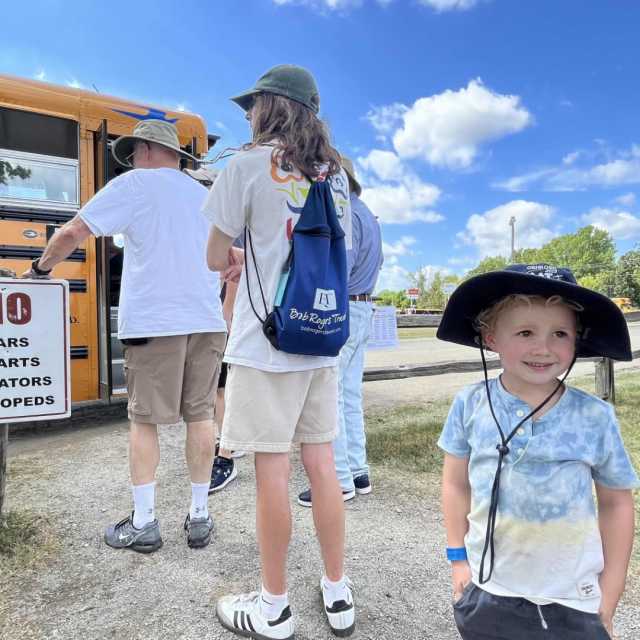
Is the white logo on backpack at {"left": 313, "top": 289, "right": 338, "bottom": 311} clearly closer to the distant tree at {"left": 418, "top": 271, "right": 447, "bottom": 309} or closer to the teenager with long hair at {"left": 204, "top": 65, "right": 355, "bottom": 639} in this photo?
the teenager with long hair at {"left": 204, "top": 65, "right": 355, "bottom": 639}

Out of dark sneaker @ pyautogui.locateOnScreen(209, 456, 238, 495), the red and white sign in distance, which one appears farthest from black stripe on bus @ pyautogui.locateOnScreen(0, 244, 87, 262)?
the red and white sign in distance

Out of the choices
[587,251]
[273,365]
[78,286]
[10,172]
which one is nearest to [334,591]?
[273,365]

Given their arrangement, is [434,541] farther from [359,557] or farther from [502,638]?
[502,638]

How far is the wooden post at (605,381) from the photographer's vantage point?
5379mm

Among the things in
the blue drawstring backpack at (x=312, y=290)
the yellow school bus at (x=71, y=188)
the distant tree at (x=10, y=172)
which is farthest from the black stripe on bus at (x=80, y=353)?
the blue drawstring backpack at (x=312, y=290)

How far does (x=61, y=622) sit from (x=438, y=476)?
2.30m

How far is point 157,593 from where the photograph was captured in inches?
77.8

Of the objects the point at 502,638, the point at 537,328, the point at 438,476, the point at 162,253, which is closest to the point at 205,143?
the point at 162,253

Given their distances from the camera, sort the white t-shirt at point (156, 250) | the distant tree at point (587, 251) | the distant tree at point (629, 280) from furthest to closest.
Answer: the distant tree at point (587, 251) → the distant tree at point (629, 280) → the white t-shirt at point (156, 250)

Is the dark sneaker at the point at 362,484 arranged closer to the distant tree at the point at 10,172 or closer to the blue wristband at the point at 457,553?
the blue wristband at the point at 457,553

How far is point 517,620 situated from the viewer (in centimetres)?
117

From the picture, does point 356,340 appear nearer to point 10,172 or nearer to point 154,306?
point 154,306

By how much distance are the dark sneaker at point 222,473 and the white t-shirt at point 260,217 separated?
1.66m

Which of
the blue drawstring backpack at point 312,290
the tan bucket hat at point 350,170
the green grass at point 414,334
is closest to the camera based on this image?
the blue drawstring backpack at point 312,290
